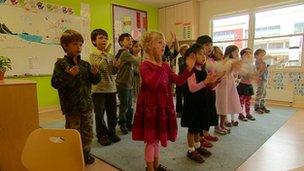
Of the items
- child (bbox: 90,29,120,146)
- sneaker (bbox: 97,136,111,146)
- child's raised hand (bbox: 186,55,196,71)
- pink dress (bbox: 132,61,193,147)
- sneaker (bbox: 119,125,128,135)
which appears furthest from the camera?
sneaker (bbox: 119,125,128,135)

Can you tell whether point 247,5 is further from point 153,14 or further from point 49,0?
point 49,0

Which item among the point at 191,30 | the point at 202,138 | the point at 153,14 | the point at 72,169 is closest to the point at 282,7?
the point at 191,30

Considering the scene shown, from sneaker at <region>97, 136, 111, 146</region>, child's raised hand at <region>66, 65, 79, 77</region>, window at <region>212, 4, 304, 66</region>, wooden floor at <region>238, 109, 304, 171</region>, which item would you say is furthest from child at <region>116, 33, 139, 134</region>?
window at <region>212, 4, 304, 66</region>

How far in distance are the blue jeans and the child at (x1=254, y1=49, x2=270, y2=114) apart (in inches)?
84.0

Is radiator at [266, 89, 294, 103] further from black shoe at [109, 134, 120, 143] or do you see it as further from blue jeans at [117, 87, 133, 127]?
black shoe at [109, 134, 120, 143]

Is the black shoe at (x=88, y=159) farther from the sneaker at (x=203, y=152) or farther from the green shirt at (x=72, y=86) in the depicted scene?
the sneaker at (x=203, y=152)

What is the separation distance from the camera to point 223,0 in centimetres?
510

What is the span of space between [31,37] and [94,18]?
53.7 inches

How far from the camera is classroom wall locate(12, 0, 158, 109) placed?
13.5 ft

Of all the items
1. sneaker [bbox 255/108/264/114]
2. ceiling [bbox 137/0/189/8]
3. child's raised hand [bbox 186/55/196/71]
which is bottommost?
sneaker [bbox 255/108/264/114]

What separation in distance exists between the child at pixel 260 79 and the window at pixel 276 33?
41 centimetres

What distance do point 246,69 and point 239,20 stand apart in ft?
11.7

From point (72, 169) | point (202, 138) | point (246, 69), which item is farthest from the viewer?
point (202, 138)

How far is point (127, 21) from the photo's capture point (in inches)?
211
